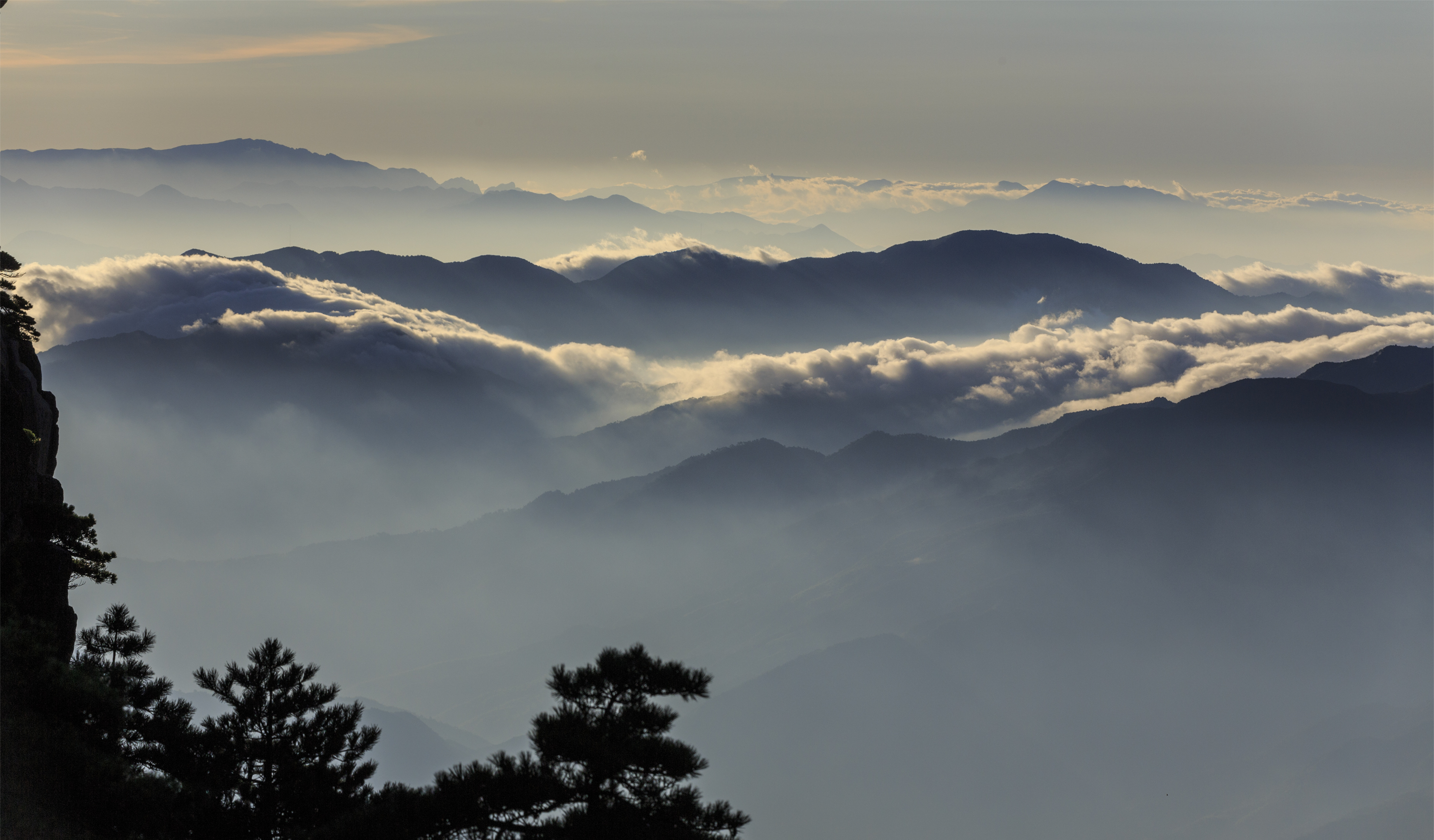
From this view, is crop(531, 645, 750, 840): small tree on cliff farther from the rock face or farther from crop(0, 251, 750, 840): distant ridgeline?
the rock face

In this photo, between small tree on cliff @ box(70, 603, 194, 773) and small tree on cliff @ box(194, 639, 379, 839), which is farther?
small tree on cliff @ box(194, 639, 379, 839)

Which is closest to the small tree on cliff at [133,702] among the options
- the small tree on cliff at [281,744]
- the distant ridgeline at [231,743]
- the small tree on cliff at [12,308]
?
→ the distant ridgeline at [231,743]

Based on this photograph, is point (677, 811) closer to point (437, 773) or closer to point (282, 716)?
point (437, 773)

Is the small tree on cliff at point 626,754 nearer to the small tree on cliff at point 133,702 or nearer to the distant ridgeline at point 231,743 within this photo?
the distant ridgeline at point 231,743

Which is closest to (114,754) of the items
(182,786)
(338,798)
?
(182,786)

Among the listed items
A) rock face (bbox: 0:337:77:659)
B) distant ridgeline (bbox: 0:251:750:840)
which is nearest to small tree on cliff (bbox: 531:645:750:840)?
distant ridgeline (bbox: 0:251:750:840)

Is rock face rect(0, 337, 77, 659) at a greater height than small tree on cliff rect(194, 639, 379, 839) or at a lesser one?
greater
